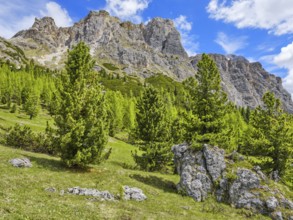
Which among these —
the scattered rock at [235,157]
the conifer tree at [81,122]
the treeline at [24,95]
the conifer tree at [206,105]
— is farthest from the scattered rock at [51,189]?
the treeline at [24,95]

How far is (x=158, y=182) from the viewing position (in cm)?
3350

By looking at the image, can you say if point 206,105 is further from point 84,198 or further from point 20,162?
point 20,162

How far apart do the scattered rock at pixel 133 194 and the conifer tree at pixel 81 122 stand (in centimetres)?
608

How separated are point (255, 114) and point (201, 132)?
14.3 metres

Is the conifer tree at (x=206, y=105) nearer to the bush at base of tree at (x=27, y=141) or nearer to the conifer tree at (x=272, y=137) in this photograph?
the conifer tree at (x=272, y=137)

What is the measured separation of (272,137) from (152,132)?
1852 cm

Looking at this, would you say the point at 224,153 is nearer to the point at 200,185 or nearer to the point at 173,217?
the point at 200,185

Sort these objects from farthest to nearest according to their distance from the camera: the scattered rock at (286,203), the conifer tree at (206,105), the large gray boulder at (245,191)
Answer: the conifer tree at (206,105) → the large gray boulder at (245,191) → the scattered rock at (286,203)

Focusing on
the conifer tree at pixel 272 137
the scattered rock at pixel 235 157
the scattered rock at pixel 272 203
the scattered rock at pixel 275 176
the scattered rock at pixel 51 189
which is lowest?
the scattered rock at pixel 51 189

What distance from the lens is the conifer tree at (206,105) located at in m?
35.5

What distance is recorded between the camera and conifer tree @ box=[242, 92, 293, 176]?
41.1m

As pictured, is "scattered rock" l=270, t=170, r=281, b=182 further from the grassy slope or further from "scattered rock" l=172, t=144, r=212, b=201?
the grassy slope

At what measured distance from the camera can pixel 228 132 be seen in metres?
35.8

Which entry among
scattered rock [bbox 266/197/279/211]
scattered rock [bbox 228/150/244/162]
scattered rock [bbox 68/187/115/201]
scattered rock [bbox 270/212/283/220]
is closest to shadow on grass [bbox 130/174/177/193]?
scattered rock [bbox 68/187/115/201]
